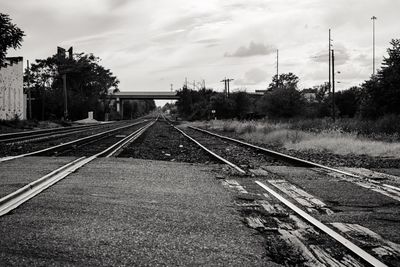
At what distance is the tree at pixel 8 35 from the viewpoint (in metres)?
36.9

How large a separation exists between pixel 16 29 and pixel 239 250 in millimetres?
37795

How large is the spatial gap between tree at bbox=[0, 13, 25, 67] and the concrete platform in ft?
107

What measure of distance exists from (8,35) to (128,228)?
36343 millimetres

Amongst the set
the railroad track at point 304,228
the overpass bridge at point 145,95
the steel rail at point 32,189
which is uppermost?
the overpass bridge at point 145,95

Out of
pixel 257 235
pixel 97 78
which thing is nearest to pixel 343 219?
pixel 257 235

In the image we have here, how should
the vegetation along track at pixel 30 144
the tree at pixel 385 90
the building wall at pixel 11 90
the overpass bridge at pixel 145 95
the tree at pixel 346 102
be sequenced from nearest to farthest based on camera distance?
the vegetation along track at pixel 30 144 → the tree at pixel 385 90 → the building wall at pixel 11 90 → the tree at pixel 346 102 → the overpass bridge at pixel 145 95

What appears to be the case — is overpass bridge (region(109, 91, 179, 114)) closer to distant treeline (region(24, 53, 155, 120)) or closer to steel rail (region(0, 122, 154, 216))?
distant treeline (region(24, 53, 155, 120))

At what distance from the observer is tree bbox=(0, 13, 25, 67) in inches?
1452

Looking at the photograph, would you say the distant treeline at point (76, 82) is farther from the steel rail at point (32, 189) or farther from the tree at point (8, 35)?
the steel rail at point (32, 189)

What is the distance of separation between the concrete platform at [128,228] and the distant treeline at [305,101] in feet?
99.0

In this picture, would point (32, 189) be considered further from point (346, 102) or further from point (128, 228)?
point (346, 102)

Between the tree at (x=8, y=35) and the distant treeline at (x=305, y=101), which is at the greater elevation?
the tree at (x=8, y=35)

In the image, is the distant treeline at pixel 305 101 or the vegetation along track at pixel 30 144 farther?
the distant treeline at pixel 305 101

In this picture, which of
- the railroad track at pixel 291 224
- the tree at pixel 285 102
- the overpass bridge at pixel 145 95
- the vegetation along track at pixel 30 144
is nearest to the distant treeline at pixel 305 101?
the tree at pixel 285 102
